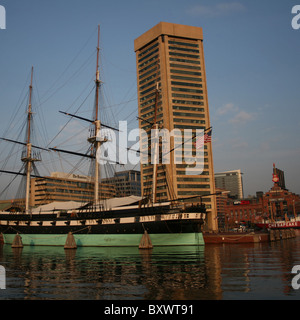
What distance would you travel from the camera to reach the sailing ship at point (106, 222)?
36750 millimetres

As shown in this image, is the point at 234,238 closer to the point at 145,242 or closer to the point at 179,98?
the point at 145,242

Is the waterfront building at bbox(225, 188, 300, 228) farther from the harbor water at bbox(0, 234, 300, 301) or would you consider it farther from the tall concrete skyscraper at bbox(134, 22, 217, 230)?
the harbor water at bbox(0, 234, 300, 301)

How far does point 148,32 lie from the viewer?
12588 centimetres

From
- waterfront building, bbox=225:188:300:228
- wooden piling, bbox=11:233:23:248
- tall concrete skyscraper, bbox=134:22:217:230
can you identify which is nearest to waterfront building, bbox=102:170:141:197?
tall concrete skyscraper, bbox=134:22:217:230

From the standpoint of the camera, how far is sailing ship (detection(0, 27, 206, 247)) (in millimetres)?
36750

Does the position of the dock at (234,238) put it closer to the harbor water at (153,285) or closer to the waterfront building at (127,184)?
the waterfront building at (127,184)

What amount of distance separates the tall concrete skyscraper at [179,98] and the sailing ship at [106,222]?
62.2m

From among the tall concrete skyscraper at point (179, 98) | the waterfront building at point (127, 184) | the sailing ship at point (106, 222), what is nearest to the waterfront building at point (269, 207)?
the tall concrete skyscraper at point (179, 98)

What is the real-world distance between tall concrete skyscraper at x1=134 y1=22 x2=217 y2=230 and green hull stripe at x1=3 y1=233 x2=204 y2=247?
218 feet

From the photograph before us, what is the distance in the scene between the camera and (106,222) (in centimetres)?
4103

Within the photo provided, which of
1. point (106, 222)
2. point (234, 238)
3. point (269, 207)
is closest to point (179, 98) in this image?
point (269, 207)

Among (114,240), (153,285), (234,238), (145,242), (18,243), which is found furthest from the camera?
(234,238)

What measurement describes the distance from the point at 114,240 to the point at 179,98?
282 ft
